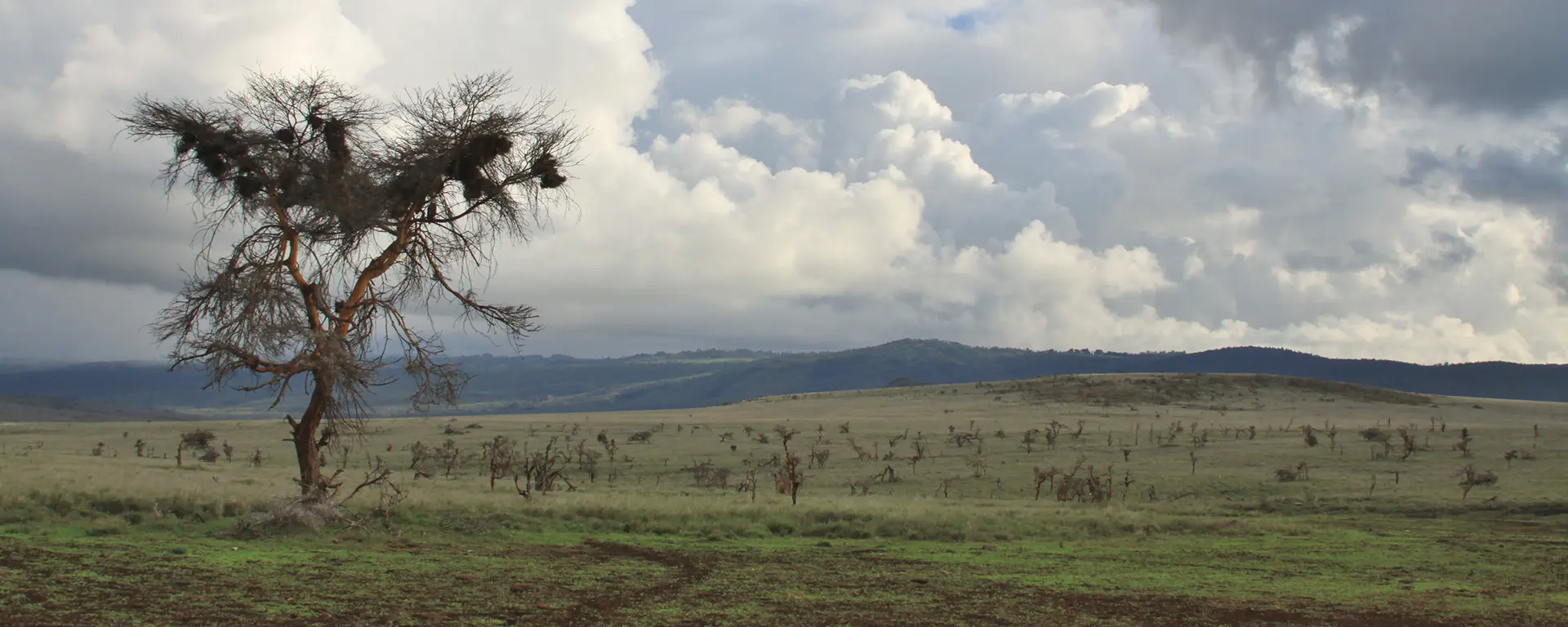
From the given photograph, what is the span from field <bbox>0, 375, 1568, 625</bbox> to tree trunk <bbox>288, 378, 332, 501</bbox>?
0.92 meters

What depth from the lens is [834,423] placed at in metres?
82.9

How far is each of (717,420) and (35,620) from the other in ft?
274

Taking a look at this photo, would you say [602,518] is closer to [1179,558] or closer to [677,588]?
[677,588]

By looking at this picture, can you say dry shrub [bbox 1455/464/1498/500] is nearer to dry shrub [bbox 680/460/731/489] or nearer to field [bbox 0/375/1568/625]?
field [bbox 0/375/1568/625]

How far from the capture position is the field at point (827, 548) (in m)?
12.1

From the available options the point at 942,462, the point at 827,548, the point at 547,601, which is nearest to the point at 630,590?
the point at 547,601

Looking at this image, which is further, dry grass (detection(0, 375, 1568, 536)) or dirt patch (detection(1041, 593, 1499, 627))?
dry grass (detection(0, 375, 1568, 536))

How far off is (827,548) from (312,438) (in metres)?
9.93

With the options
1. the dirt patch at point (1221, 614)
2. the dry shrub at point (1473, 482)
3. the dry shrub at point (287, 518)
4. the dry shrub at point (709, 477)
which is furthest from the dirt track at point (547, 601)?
the dry shrub at point (709, 477)

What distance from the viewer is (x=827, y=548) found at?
64.8ft

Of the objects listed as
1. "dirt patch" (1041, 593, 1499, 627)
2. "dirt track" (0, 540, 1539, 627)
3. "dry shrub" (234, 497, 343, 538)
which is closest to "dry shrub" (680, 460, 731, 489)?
"dry shrub" (234, 497, 343, 538)

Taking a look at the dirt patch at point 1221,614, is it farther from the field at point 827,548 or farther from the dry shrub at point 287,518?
the dry shrub at point 287,518

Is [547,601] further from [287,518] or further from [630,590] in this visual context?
[287,518]

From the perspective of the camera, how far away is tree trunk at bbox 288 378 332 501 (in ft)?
60.3
